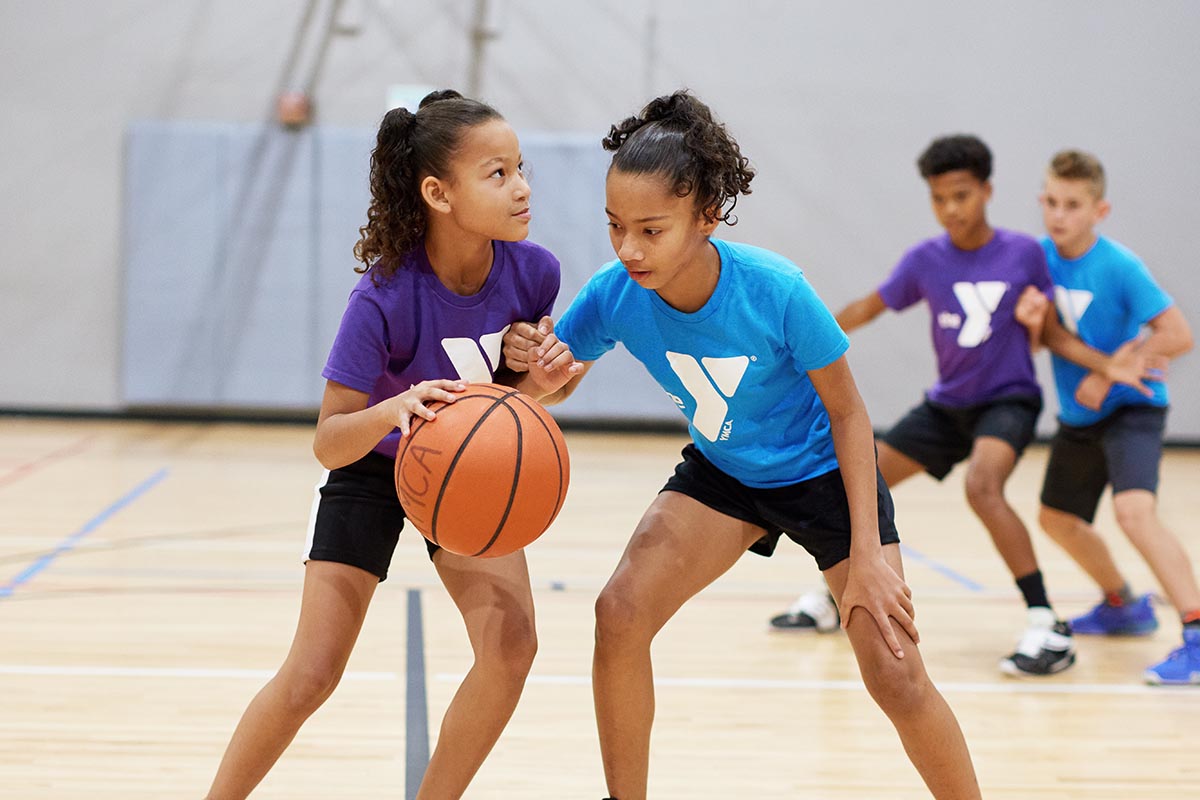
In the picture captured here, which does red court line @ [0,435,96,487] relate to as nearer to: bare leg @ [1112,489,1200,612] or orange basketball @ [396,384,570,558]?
orange basketball @ [396,384,570,558]

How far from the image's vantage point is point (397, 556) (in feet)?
18.1

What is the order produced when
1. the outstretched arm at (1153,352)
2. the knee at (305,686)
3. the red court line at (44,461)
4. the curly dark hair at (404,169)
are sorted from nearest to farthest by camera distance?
the knee at (305,686)
the curly dark hair at (404,169)
the outstretched arm at (1153,352)
the red court line at (44,461)

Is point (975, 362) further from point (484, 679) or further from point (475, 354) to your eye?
point (484, 679)

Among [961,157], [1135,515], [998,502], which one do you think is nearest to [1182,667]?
[1135,515]

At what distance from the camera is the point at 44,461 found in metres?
7.66

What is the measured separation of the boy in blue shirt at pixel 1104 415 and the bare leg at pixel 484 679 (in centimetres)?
242

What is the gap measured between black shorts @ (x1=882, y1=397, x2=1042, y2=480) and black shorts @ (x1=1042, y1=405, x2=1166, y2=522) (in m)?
0.20

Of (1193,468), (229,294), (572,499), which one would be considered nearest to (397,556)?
→ (572,499)

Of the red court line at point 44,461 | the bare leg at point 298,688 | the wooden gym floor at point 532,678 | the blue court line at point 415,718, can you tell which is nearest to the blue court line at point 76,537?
the wooden gym floor at point 532,678

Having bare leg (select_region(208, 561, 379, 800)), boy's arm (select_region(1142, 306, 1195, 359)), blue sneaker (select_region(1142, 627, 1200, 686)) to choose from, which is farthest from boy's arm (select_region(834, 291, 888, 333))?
bare leg (select_region(208, 561, 379, 800))

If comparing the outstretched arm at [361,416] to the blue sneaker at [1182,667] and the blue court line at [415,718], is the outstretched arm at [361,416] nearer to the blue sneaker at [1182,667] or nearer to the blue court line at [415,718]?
the blue court line at [415,718]

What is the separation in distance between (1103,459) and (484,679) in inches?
113

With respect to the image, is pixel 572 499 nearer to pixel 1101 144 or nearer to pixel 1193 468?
pixel 1193 468

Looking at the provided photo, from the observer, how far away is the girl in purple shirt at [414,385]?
234 cm
